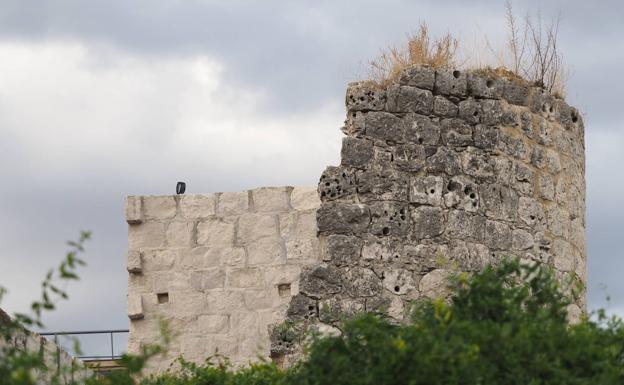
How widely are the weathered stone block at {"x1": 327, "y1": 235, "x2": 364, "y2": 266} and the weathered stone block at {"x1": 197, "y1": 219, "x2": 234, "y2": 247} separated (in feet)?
6.23

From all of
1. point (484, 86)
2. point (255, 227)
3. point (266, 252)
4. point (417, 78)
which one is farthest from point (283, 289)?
point (484, 86)

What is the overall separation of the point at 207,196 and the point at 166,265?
625 millimetres

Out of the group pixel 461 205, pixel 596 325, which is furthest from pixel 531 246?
pixel 596 325

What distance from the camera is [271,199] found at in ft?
34.8

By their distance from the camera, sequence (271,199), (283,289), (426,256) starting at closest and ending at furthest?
1. (426,256)
2. (283,289)
3. (271,199)

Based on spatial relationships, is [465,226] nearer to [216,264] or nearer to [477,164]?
[477,164]

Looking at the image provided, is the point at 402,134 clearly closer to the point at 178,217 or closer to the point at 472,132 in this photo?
the point at 472,132

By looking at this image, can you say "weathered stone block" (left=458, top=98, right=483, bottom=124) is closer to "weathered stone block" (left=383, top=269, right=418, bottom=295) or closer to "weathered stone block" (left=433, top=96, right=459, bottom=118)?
"weathered stone block" (left=433, top=96, right=459, bottom=118)

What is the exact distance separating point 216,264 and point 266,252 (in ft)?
1.36

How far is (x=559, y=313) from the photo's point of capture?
6020 millimetres

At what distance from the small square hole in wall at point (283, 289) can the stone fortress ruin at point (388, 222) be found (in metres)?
0.01

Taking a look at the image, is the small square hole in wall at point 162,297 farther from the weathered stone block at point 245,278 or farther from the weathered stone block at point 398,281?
the weathered stone block at point 398,281

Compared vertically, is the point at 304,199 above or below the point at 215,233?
above

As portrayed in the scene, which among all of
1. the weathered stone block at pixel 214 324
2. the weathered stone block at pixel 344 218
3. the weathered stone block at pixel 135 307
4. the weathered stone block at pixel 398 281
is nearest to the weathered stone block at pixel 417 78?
the weathered stone block at pixel 344 218
